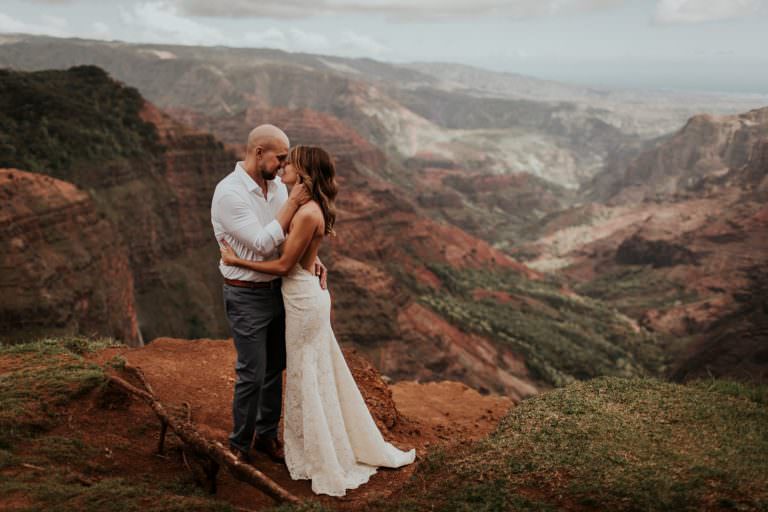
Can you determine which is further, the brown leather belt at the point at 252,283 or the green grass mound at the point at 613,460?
the brown leather belt at the point at 252,283

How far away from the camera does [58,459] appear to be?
5.24 m

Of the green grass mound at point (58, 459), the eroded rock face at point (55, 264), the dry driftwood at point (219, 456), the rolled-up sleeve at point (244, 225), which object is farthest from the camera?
the eroded rock face at point (55, 264)

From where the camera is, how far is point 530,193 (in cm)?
12725

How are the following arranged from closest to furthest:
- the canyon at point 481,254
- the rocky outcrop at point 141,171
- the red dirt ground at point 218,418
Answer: the red dirt ground at point 218,418 < the rocky outcrop at point 141,171 < the canyon at point 481,254

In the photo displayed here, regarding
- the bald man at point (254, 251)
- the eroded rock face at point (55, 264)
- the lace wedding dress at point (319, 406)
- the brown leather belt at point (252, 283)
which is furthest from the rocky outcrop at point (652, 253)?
the brown leather belt at point (252, 283)

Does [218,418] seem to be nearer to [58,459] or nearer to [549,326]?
[58,459]

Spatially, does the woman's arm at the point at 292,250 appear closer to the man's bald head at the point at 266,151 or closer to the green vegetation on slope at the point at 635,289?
the man's bald head at the point at 266,151

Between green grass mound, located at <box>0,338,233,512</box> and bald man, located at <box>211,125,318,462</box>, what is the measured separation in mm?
976

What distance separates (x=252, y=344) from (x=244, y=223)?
1.08 meters

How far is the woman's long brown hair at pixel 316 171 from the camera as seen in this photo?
517 centimetres

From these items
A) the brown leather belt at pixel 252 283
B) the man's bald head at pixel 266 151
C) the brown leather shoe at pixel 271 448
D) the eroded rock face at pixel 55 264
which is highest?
the man's bald head at pixel 266 151

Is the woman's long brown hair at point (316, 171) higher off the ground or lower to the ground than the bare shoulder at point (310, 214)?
higher

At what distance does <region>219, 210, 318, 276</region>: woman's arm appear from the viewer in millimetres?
5137

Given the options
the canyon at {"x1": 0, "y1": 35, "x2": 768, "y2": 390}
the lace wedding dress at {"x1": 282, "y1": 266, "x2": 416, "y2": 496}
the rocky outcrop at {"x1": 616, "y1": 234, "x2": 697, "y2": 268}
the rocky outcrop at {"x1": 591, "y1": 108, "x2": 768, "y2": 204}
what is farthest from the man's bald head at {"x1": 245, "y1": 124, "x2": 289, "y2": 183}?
the rocky outcrop at {"x1": 591, "y1": 108, "x2": 768, "y2": 204}
